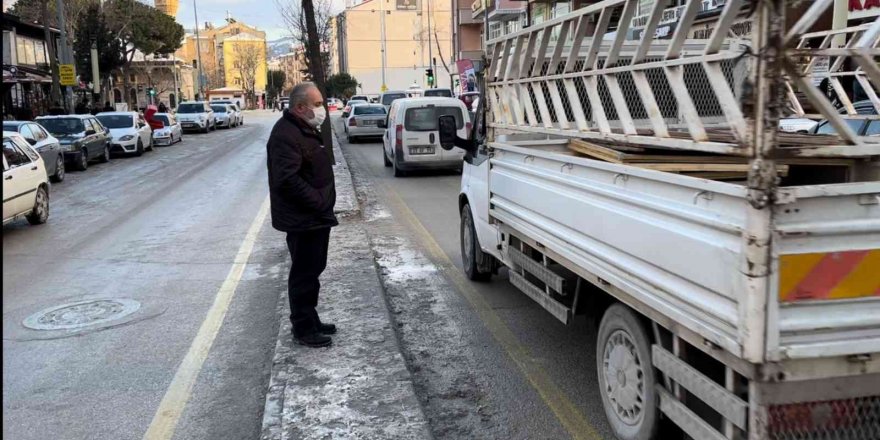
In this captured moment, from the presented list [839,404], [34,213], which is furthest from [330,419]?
[34,213]

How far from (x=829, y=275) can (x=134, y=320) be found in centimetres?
552

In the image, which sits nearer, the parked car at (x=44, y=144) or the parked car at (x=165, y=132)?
the parked car at (x=44, y=144)

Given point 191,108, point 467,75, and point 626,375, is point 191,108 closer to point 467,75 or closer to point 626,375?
point 467,75

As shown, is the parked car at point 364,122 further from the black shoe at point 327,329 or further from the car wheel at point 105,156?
the black shoe at point 327,329

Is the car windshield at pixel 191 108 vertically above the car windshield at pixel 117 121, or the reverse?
the car windshield at pixel 191 108

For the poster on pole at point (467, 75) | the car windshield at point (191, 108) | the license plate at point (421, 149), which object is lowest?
the license plate at point (421, 149)

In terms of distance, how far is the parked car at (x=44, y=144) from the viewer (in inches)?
633

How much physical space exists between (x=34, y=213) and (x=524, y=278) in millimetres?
9079

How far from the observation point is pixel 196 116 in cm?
3931

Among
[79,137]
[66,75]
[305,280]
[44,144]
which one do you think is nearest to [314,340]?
[305,280]

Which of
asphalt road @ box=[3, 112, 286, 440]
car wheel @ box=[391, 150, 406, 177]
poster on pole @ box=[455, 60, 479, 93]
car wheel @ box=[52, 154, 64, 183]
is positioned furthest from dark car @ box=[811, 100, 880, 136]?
poster on pole @ box=[455, 60, 479, 93]

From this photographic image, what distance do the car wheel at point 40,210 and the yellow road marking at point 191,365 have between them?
478cm

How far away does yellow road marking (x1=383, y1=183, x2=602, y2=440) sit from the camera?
162 inches

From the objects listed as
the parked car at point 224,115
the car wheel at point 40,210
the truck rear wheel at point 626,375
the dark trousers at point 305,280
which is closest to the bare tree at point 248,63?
the parked car at point 224,115
